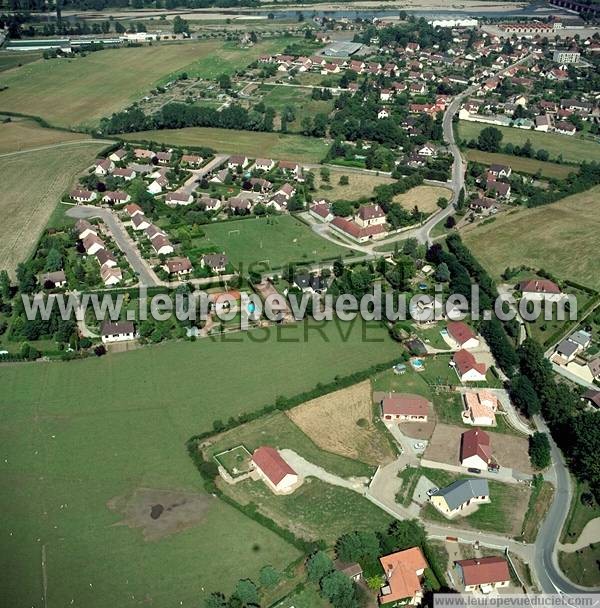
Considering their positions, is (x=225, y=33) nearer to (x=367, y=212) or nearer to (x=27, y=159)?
(x=27, y=159)

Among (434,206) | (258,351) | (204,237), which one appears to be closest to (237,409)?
(258,351)

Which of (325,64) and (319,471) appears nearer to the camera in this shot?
(319,471)

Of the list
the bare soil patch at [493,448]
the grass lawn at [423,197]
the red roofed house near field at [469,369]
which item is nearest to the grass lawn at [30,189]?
the grass lawn at [423,197]

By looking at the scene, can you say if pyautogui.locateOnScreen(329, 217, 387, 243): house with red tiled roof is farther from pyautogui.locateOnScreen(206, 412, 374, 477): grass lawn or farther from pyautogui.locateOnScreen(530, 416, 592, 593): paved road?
pyautogui.locateOnScreen(530, 416, 592, 593): paved road

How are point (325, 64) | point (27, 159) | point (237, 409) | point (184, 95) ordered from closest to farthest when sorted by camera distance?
1. point (237, 409)
2. point (27, 159)
3. point (184, 95)
4. point (325, 64)

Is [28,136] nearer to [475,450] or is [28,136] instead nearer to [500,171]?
[500,171]
